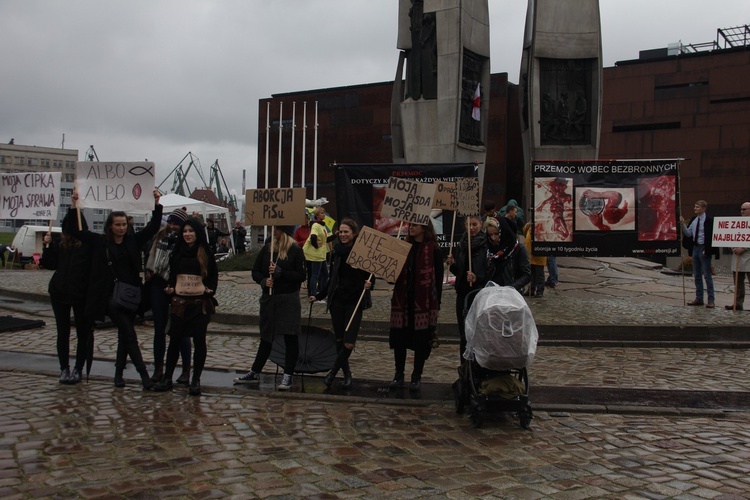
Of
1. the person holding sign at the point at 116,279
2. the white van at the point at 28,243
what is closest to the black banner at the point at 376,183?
Answer: the person holding sign at the point at 116,279

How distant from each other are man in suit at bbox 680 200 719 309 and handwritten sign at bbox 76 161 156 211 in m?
9.94

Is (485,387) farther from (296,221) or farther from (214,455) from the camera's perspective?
(296,221)

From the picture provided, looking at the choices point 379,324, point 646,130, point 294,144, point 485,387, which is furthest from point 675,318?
point 294,144

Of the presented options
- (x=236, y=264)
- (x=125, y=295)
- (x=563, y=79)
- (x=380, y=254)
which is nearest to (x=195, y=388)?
(x=125, y=295)

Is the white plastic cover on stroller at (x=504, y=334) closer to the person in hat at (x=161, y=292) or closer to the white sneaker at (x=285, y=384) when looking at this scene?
the white sneaker at (x=285, y=384)

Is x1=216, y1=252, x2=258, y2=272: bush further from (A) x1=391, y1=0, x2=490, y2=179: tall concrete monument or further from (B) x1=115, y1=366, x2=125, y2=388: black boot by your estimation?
(B) x1=115, y1=366, x2=125, y2=388: black boot

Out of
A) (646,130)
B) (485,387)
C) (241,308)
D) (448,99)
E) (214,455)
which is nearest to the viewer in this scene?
(214,455)

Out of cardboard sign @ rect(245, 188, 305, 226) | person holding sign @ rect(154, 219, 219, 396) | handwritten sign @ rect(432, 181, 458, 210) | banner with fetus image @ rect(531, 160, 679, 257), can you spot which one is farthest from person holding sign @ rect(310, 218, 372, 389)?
banner with fetus image @ rect(531, 160, 679, 257)

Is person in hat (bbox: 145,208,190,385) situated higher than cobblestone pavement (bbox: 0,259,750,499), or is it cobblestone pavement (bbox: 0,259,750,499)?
person in hat (bbox: 145,208,190,385)

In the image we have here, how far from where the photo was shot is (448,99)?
19.4 meters

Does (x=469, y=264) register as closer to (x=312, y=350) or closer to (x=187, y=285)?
(x=312, y=350)

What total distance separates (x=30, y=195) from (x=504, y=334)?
270 inches

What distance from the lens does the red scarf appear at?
299 inches

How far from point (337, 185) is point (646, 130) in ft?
121
